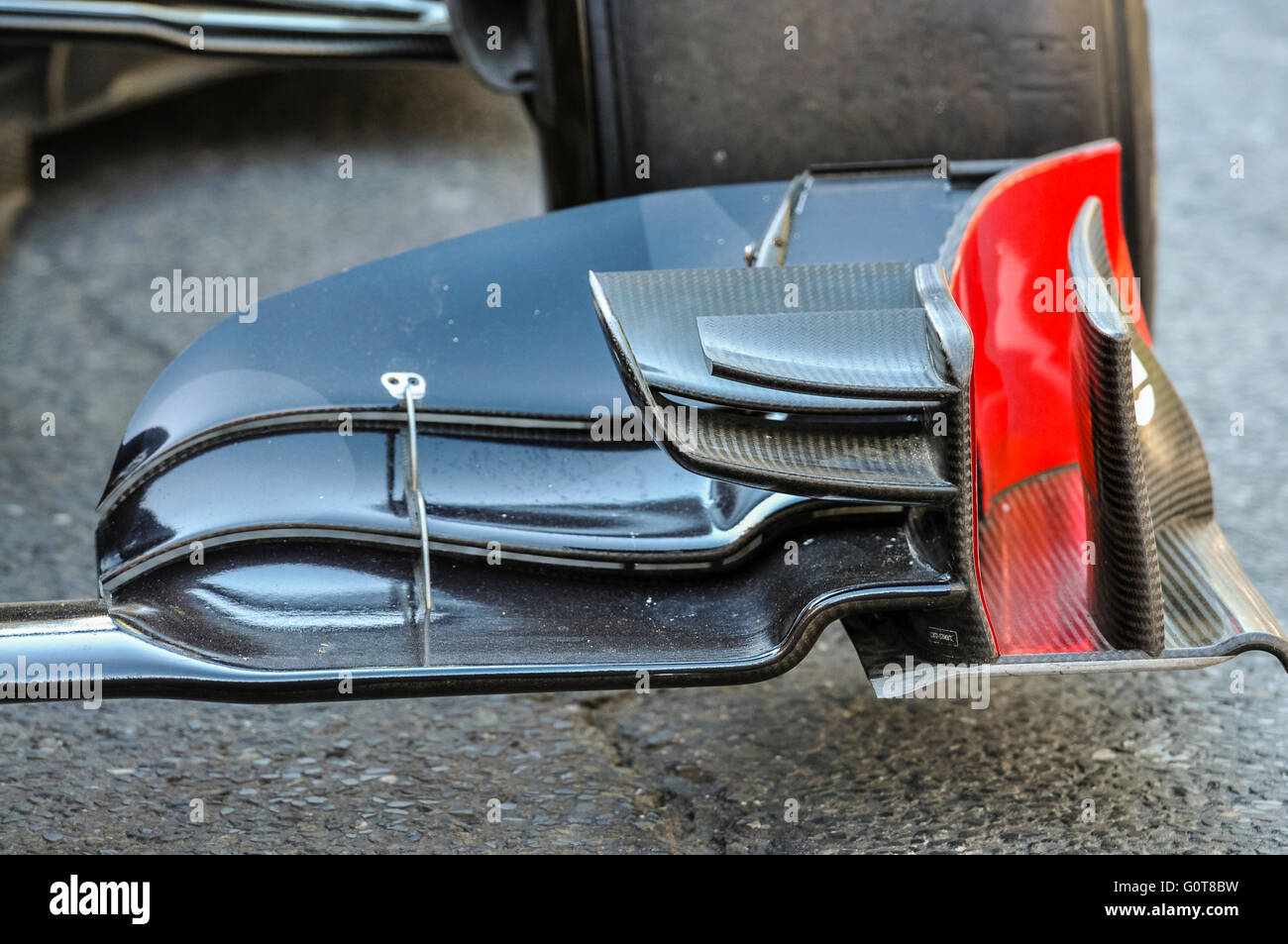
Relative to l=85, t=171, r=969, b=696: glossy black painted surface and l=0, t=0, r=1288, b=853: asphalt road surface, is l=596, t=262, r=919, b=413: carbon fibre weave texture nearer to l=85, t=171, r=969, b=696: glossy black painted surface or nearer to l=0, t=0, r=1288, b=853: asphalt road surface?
l=85, t=171, r=969, b=696: glossy black painted surface

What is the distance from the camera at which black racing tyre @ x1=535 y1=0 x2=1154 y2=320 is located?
1.70m

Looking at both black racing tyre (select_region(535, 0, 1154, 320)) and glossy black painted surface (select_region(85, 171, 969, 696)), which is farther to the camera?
black racing tyre (select_region(535, 0, 1154, 320))

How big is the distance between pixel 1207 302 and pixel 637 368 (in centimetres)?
199

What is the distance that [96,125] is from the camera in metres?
3.49

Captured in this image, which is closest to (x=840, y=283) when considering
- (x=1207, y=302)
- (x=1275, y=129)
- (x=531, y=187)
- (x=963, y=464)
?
(x=963, y=464)

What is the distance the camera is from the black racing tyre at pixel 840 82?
5.58 feet

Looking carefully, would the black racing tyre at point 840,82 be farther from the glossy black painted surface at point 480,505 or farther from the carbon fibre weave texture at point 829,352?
the carbon fibre weave texture at point 829,352

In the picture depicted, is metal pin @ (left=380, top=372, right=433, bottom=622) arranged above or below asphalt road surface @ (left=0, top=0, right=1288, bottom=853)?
above

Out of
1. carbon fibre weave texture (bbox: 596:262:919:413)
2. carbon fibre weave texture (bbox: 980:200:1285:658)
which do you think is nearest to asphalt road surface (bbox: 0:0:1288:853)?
carbon fibre weave texture (bbox: 980:200:1285:658)

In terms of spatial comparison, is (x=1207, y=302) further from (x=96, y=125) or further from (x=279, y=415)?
(x=96, y=125)

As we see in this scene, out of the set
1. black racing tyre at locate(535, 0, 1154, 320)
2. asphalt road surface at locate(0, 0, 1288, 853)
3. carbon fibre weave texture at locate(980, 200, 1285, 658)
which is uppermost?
black racing tyre at locate(535, 0, 1154, 320)

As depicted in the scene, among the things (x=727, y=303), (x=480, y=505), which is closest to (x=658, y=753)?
(x=480, y=505)

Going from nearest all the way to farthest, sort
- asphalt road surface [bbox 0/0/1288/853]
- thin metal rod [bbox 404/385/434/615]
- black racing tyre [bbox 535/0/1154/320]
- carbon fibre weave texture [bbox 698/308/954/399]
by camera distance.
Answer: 1. carbon fibre weave texture [bbox 698/308/954/399]
2. thin metal rod [bbox 404/385/434/615]
3. asphalt road surface [bbox 0/0/1288/853]
4. black racing tyre [bbox 535/0/1154/320]

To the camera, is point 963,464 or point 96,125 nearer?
point 963,464
